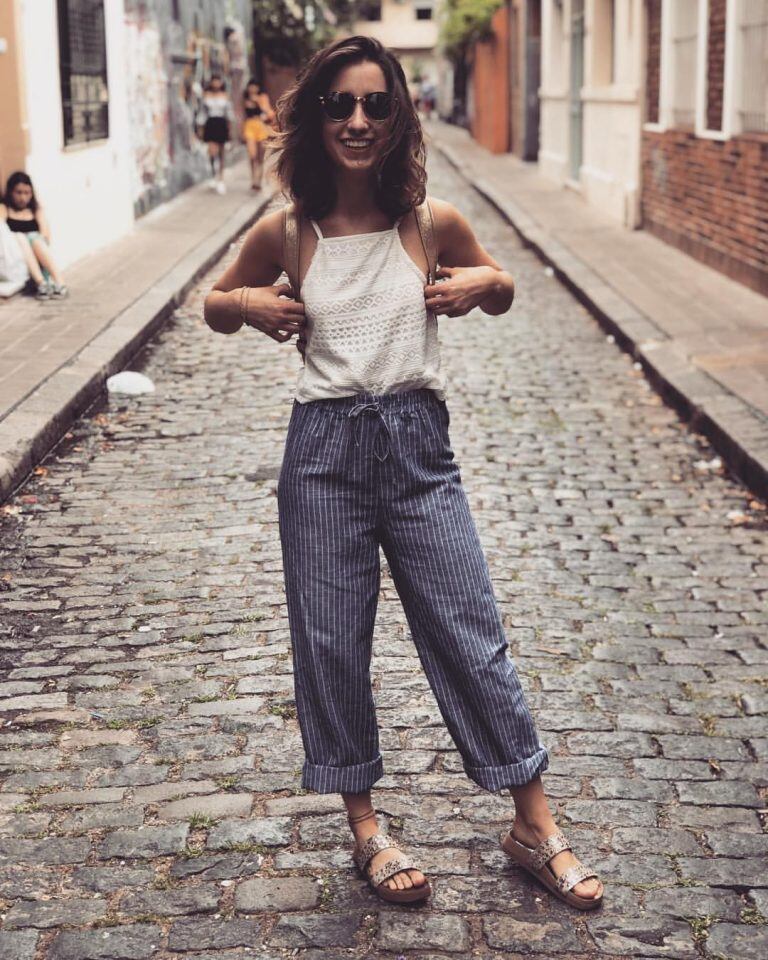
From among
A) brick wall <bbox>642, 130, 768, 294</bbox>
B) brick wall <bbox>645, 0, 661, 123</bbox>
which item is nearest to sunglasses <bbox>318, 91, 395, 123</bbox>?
brick wall <bbox>642, 130, 768, 294</bbox>

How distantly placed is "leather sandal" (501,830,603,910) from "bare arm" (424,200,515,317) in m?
1.20

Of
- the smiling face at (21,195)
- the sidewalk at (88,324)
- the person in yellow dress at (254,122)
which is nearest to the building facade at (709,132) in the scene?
the sidewalk at (88,324)

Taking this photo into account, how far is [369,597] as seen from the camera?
3.18m

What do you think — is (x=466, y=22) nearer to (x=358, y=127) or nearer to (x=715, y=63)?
(x=715, y=63)

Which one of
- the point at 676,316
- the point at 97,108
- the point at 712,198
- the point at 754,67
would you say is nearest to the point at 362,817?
the point at 676,316

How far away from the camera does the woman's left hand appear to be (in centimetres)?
305

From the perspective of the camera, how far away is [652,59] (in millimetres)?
16094

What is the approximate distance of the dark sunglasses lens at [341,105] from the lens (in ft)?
9.77

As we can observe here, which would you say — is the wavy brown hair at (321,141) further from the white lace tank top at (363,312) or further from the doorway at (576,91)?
the doorway at (576,91)

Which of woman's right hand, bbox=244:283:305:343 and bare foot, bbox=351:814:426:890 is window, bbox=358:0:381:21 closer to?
woman's right hand, bbox=244:283:305:343

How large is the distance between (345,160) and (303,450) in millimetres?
625

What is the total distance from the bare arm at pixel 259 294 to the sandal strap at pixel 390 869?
119 cm

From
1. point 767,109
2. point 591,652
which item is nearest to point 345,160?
point 591,652

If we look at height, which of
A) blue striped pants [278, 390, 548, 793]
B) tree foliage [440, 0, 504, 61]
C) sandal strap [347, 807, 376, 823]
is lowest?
sandal strap [347, 807, 376, 823]
